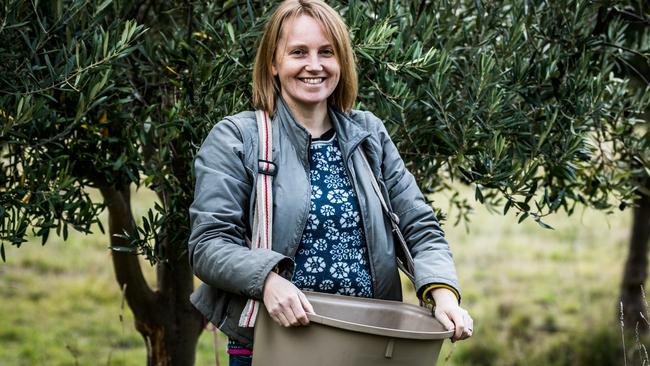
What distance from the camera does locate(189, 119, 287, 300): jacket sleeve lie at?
8.50 ft

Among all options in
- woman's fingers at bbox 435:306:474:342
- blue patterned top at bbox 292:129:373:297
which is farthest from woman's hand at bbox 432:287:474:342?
blue patterned top at bbox 292:129:373:297

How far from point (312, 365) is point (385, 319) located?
1.48 feet

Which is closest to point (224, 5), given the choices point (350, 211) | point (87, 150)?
point (87, 150)

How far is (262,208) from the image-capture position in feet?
8.95

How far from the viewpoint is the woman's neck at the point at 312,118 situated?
9.89 feet

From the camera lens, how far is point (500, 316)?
980 centimetres

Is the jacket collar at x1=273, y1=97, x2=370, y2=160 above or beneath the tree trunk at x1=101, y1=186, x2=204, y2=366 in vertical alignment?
above

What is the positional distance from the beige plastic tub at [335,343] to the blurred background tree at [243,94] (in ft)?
3.65

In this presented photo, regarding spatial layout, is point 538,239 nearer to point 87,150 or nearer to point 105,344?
point 105,344

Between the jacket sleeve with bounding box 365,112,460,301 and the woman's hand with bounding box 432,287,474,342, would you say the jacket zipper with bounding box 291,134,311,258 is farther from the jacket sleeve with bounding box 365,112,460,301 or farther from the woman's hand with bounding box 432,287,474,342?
the woman's hand with bounding box 432,287,474,342

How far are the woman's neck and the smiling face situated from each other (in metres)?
0.04

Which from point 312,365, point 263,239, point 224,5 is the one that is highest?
point 224,5

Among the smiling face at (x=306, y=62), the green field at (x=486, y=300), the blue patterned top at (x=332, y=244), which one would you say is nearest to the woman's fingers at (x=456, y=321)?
the blue patterned top at (x=332, y=244)

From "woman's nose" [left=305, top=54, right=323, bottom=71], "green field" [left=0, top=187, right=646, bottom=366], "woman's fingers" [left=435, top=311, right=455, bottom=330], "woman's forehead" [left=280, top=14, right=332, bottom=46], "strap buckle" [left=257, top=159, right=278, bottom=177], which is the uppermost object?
"woman's forehead" [left=280, top=14, right=332, bottom=46]
